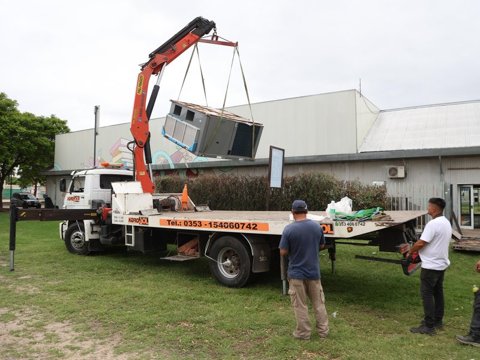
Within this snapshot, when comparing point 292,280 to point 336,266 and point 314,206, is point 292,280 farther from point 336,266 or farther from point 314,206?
point 314,206

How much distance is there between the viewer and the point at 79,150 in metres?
33.5

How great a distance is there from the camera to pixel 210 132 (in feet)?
31.0

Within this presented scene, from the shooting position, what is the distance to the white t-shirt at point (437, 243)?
5.12 meters

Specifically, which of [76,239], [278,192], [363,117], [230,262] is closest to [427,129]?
[363,117]

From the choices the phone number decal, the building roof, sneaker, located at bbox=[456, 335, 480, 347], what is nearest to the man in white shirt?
sneaker, located at bbox=[456, 335, 480, 347]

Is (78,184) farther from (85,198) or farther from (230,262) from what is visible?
(230,262)

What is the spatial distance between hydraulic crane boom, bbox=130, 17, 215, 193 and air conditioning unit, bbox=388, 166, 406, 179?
423 inches

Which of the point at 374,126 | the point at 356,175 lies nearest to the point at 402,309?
the point at 356,175

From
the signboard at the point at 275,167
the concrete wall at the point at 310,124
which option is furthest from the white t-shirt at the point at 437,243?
the concrete wall at the point at 310,124

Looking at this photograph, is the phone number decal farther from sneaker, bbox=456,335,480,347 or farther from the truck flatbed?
sneaker, bbox=456,335,480,347

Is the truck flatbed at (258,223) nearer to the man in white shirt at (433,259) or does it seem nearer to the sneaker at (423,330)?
the man in white shirt at (433,259)

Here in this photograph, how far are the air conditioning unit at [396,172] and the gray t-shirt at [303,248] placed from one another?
13.7 meters

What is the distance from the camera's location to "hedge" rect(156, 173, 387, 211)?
14953mm

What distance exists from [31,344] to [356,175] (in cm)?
1613
